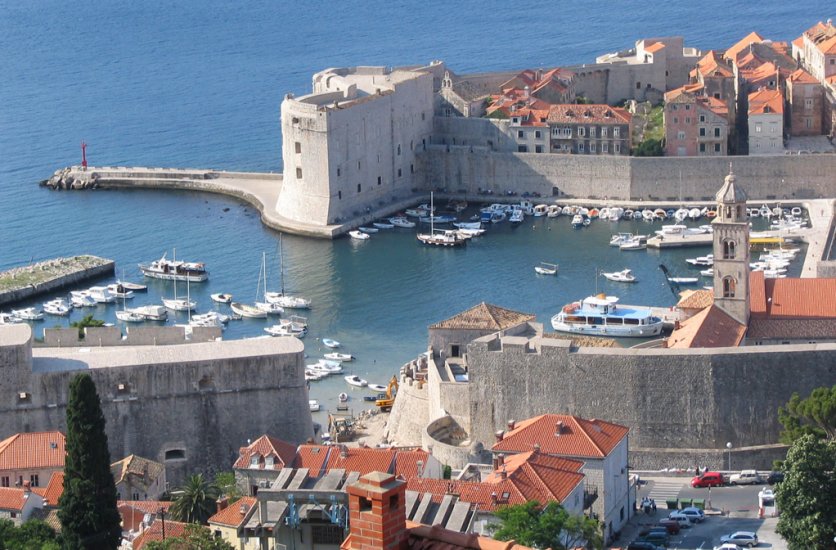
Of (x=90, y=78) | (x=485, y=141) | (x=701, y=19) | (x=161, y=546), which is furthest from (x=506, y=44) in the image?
(x=161, y=546)

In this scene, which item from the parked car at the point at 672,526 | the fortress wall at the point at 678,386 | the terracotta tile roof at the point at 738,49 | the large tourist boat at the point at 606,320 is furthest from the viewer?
the terracotta tile roof at the point at 738,49

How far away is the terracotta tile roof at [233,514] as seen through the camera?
3362 centimetres

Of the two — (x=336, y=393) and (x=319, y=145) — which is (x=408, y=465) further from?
(x=319, y=145)

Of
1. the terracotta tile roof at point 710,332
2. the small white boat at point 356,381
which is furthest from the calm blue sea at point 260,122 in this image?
the terracotta tile roof at point 710,332

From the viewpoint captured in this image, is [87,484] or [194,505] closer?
[87,484]

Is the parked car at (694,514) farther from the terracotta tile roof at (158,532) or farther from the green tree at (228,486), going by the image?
the terracotta tile roof at (158,532)

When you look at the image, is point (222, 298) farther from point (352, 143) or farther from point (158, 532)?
point (158, 532)

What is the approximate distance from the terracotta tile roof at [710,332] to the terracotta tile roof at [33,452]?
13.6 m

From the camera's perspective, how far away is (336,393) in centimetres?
5447

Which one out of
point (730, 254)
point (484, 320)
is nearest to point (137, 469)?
point (484, 320)

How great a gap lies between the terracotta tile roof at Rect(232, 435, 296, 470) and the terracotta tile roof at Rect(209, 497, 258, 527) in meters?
3.24

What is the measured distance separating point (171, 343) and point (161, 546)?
17723mm

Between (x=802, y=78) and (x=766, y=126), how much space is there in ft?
13.3

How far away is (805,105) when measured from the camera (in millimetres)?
78438
